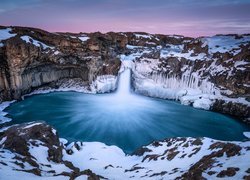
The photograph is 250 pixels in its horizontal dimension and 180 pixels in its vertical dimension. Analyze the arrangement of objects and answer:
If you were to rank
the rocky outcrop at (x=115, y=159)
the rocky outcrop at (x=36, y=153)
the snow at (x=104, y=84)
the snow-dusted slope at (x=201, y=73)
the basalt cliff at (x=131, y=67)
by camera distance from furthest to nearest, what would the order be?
the snow at (x=104, y=84) < the basalt cliff at (x=131, y=67) < the snow-dusted slope at (x=201, y=73) < the rocky outcrop at (x=36, y=153) < the rocky outcrop at (x=115, y=159)

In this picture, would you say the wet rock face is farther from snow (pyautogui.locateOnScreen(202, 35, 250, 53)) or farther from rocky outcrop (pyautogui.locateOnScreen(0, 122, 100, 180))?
rocky outcrop (pyautogui.locateOnScreen(0, 122, 100, 180))

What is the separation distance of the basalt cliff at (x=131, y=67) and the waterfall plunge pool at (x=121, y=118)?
3199 mm

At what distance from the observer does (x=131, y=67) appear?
211 ft

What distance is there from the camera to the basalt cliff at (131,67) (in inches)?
2004

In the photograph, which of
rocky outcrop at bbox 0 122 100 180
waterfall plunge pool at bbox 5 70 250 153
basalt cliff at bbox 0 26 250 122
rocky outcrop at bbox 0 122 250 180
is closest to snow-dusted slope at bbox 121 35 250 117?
basalt cliff at bbox 0 26 250 122

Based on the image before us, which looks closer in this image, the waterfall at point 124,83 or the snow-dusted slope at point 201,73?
the snow-dusted slope at point 201,73

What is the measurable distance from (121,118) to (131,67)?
73.8 ft

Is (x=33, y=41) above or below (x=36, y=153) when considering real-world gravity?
above

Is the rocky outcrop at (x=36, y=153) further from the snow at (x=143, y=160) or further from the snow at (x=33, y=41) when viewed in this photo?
the snow at (x=33, y=41)

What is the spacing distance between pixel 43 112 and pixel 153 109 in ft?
71.1

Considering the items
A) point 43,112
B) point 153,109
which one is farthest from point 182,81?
point 43,112

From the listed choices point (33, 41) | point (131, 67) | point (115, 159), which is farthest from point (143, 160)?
point (33, 41)

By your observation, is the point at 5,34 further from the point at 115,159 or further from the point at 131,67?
the point at 115,159

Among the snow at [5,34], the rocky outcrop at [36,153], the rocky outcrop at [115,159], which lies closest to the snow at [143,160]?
the rocky outcrop at [115,159]
